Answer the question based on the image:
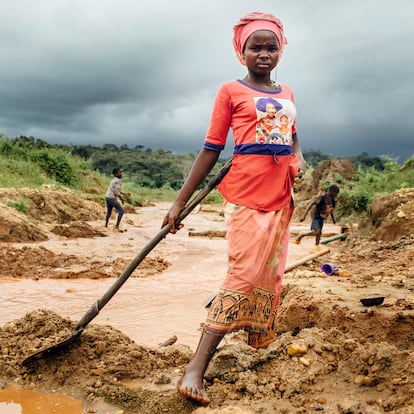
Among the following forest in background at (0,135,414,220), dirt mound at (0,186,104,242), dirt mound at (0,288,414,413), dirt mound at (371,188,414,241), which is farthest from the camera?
forest in background at (0,135,414,220)

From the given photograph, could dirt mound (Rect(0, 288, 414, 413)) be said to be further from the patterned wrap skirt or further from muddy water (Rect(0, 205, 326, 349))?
muddy water (Rect(0, 205, 326, 349))

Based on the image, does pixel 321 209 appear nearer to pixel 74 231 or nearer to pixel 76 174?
pixel 74 231

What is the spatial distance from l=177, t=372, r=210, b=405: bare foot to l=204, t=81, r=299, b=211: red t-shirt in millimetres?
835

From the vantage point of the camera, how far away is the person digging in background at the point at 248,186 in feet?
6.84

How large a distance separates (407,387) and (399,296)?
1.69m

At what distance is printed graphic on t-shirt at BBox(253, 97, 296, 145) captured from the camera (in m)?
2.12

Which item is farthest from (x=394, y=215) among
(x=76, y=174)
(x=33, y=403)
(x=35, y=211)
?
(x=76, y=174)

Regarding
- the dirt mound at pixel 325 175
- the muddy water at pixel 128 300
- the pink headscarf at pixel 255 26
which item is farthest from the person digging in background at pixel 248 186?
the dirt mound at pixel 325 175

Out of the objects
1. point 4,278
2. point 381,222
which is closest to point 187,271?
point 4,278

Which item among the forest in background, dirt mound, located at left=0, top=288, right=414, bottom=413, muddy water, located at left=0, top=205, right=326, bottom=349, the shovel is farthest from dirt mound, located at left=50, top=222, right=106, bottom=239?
the shovel

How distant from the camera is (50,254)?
6383 mm

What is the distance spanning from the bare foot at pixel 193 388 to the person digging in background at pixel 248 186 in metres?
0.01

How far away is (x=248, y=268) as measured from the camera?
6.82 feet

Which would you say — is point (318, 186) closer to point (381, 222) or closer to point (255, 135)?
point (381, 222)
